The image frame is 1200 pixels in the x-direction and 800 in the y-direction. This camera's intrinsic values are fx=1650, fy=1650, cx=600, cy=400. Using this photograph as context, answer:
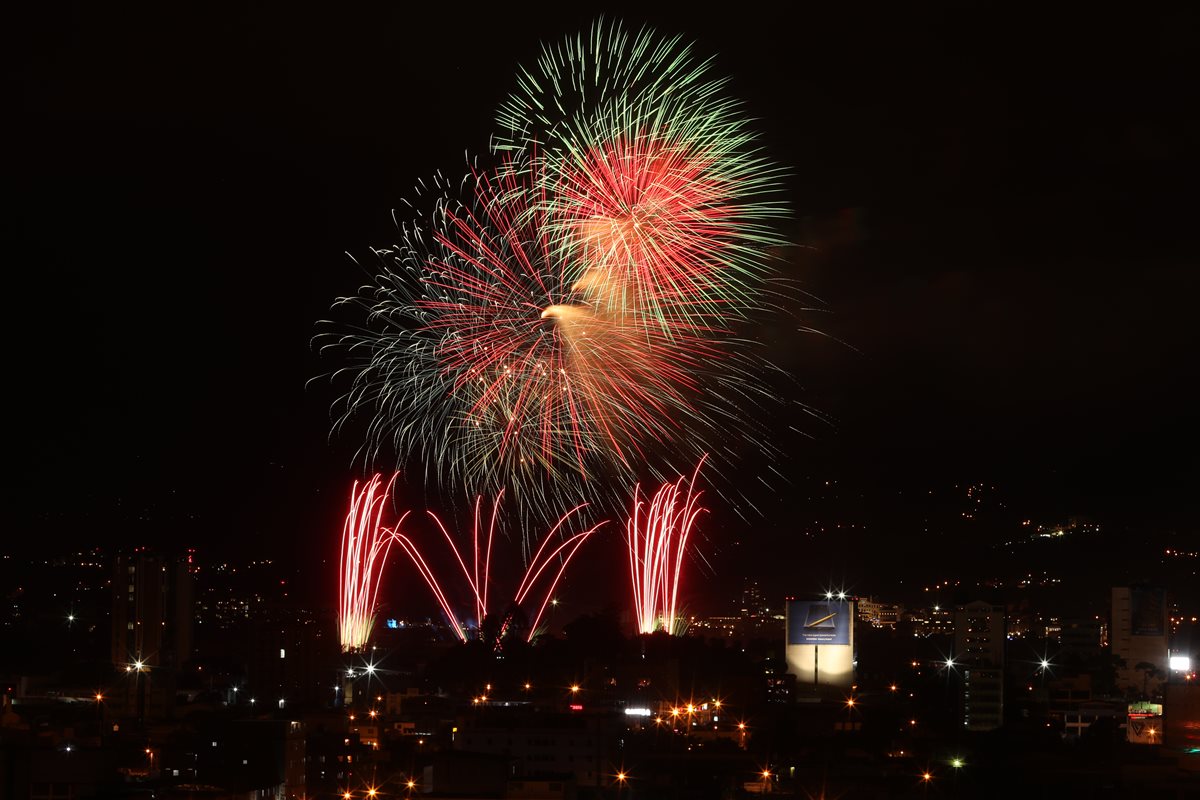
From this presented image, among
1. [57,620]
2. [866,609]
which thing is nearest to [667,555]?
[57,620]

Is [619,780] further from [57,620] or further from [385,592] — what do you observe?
[385,592]

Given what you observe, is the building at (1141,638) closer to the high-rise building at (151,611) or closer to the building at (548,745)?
the building at (548,745)

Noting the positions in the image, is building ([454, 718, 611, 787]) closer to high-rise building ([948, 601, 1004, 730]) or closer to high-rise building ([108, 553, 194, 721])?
high-rise building ([948, 601, 1004, 730])

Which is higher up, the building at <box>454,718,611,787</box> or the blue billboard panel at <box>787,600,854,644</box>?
the blue billboard panel at <box>787,600,854,644</box>

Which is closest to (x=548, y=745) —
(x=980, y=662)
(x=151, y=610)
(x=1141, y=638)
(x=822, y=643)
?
(x=822, y=643)

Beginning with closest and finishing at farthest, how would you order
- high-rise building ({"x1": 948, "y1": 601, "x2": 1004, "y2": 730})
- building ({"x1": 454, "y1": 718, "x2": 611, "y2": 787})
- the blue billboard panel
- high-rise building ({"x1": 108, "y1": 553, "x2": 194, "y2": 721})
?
building ({"x1": 454, "y1": 718, "x2": 611, "y2": 787}) → high-rise building ({"x1": 948, "y1": 601, "x2": 1004, "y2": 730}) → the blue billboard panel → high-rise building ({"x1": 108, "y1": 553, "x2": 194, "y2": 721})

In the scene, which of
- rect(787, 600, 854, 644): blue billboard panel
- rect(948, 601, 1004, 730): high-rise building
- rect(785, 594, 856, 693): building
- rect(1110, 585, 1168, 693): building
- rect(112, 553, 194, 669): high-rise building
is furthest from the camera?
rect(1110, 585, 1168, 693): building

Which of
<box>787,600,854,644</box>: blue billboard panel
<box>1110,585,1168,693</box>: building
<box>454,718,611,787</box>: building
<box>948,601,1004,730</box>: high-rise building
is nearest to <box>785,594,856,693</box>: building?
<box>787,600,854,644</box>: blue billboard panel
